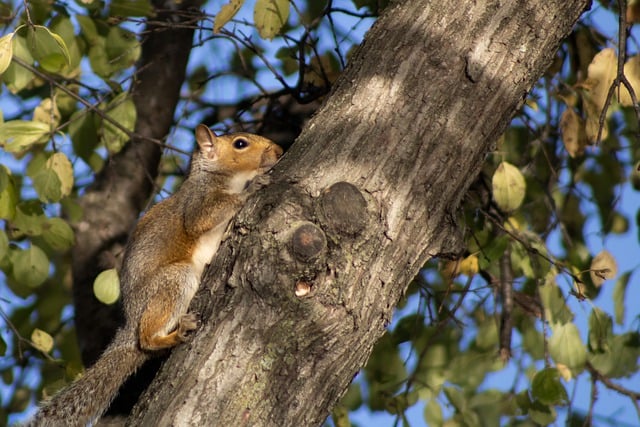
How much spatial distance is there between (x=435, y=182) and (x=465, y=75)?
0.29m

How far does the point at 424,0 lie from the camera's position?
210 cm

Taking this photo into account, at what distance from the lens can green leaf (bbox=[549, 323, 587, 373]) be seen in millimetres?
2809

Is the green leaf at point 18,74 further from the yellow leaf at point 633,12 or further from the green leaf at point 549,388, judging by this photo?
the yellow leaf at point 633,12

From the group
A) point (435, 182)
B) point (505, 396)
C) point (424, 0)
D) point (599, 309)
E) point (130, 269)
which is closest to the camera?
point (435, 182)

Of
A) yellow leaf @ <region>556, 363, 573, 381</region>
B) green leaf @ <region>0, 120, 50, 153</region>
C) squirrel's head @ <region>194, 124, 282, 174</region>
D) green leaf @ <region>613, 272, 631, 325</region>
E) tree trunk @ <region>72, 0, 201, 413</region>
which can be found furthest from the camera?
tree trunk @ <region>72, 0, 201, 413</region>

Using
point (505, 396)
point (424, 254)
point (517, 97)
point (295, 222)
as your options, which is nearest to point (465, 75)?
point (517, 97)

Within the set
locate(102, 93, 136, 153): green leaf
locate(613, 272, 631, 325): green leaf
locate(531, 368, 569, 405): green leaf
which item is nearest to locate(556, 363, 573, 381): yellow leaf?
locate(531, 368, 569, 405): green leaf

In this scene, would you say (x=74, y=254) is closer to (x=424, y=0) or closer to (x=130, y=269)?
(x=130, y=269)

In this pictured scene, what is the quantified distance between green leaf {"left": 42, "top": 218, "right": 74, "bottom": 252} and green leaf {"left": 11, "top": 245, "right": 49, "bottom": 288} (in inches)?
2.4

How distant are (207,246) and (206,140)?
2.07ft

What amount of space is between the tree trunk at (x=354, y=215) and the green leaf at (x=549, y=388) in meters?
0.93

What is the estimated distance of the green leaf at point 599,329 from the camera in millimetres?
2863

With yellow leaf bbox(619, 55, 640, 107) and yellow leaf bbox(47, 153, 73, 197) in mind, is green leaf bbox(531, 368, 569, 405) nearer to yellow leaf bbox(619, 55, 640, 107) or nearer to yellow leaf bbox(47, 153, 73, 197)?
yellow leaf bbox(619, 55, 640, 107)

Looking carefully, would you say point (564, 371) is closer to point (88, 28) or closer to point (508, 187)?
point (508, 187)
